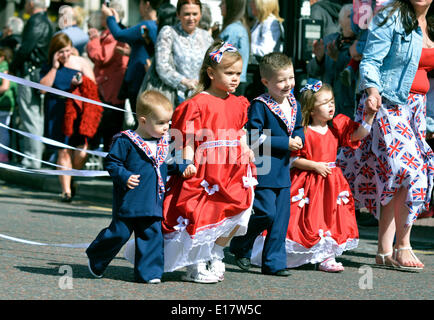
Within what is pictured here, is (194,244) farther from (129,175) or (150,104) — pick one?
(150,104)

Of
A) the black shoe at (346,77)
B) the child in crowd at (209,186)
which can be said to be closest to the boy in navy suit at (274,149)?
the child in crowd at (209,186)

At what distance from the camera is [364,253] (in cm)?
698

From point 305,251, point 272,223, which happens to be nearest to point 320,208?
point 305,251

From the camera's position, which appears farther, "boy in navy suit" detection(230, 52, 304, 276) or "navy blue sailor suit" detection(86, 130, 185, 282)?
"boy in navy suit" detection(230, 52, 304, 276)

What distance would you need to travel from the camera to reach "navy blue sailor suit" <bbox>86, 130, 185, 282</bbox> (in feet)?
17.6

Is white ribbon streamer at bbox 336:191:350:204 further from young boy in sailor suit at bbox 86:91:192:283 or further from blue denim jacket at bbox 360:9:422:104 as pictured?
young boy in sailor suit at bbox 86:91:192:283

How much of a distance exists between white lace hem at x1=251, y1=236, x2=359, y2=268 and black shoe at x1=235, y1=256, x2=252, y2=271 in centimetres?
8

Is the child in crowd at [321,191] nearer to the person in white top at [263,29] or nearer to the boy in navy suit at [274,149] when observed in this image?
the boy in navy suit at [274,149]

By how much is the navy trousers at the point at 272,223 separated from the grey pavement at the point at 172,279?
0.11 m

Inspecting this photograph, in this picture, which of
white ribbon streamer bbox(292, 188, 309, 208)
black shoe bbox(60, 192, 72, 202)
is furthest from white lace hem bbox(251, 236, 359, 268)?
black shoe bbox(60, 192, 72, 202)

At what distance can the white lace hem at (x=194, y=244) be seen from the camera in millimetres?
5430

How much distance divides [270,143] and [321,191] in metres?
0.59

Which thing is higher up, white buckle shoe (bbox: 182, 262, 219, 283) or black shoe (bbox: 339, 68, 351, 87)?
black shoe (bbox: 339, 68, 351, 87)
